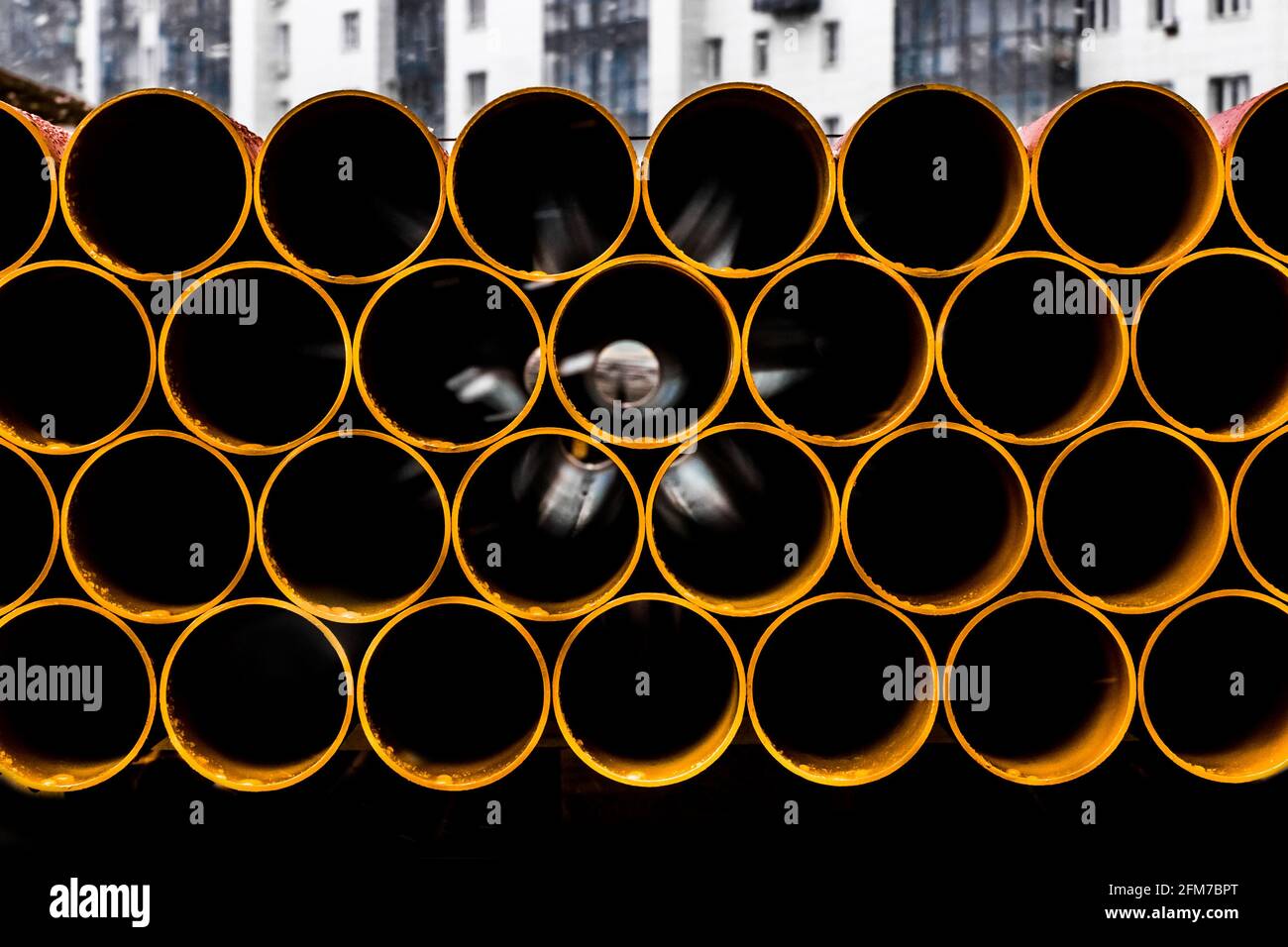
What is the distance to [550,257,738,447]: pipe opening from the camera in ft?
4.05

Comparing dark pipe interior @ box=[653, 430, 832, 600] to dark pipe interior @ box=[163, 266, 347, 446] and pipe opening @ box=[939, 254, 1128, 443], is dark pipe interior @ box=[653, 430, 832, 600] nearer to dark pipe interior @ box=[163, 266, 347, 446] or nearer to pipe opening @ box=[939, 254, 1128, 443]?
pipe opening @ box=[939, 254, 1128, 443]

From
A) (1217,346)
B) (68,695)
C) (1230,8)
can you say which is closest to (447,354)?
(68,695)

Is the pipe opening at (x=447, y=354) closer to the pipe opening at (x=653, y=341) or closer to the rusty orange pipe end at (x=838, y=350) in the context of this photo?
the pipe opening at (x=653, y=341)

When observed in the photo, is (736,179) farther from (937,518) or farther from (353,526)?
(353,526)

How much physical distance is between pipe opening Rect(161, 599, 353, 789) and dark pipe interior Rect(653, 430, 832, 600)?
0.65 m

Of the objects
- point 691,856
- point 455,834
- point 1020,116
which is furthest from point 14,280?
point 1020,116

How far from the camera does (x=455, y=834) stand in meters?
1.39

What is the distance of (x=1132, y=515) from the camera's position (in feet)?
4.83

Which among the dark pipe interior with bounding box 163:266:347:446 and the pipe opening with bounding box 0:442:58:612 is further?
the pipe opening with bounding box 0:442:58:612

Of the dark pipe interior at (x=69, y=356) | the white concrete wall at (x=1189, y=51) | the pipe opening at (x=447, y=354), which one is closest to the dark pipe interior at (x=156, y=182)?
the dark pipe interior at (x=69, y=356)

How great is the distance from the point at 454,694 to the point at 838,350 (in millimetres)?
999

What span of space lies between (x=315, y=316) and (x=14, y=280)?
0.45 meters

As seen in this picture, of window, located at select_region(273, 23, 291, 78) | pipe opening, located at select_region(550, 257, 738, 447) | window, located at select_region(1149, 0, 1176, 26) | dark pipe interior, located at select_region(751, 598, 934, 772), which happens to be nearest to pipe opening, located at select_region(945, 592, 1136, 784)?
dark pipe interior, located at select_region(751, 598, 934, 772)

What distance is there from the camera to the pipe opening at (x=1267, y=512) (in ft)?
4.67
